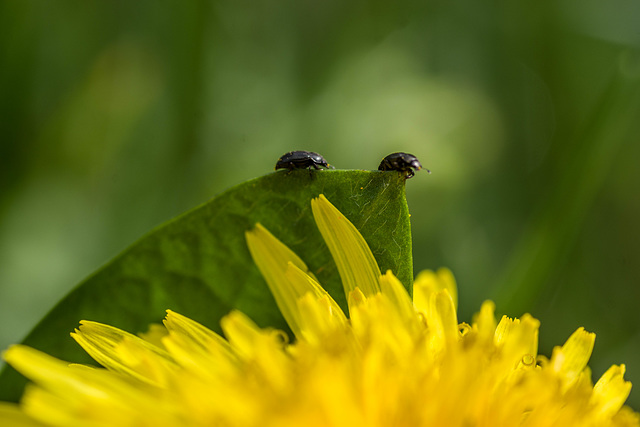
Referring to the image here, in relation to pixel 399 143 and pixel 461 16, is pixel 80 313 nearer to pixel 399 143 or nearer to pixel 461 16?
pixel 399 143

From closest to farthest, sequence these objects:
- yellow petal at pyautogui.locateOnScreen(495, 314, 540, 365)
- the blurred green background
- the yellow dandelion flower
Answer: the yellow dandelion flower, yellow petal at pyautogui.locateOnScreen(495, 314, 540, 365), the blurred green background

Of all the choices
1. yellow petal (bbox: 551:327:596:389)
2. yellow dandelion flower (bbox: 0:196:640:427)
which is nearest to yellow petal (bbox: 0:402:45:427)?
yellow dandelion flower (bbox: 0:196:640:427)

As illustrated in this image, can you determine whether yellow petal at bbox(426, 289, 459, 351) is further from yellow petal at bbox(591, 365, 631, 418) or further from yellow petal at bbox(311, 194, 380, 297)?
yellow petal at bbox(591, 365, 631, 418)

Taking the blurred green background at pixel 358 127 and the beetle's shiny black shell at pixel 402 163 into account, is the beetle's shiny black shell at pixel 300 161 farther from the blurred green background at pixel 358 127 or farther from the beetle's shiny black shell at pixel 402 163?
the blurred green background at pixel 358 127

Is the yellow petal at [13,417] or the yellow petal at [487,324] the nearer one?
the yellow petal at [13,417]

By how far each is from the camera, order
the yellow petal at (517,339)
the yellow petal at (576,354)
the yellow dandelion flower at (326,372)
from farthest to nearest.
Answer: the yellow petal at (576,354), the yellow petal at (517,339), the yellow dandelion flower at (326,372)

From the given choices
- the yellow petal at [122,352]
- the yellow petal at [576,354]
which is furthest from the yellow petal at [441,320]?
the yellow petal at [122,352]

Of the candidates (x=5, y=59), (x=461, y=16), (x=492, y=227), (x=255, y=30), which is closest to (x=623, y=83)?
(x=492, y=227)

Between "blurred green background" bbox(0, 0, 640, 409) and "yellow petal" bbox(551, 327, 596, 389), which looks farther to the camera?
"blurred green background" bbox(0, 0, 640, 409)
